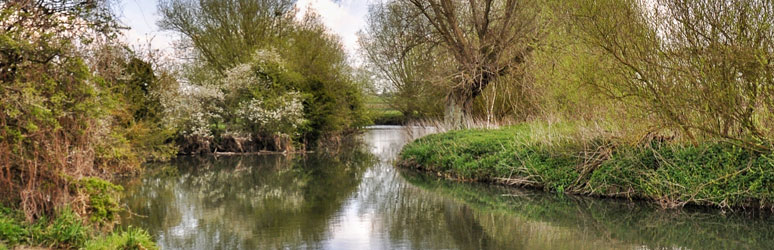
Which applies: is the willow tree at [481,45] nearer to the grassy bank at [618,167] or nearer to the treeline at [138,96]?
the grassy bank at [618,167]

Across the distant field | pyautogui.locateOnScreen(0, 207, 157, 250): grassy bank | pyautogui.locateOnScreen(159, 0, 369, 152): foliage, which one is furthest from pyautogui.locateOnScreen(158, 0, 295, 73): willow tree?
pyautogui.locateOnScreen(0, 207, 157, 250): grassy bank

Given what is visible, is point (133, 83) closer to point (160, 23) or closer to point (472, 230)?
point (160, 23)

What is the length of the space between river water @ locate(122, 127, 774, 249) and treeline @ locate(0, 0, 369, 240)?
1.38m

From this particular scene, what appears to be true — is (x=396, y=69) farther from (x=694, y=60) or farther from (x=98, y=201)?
(x=98, y=201)

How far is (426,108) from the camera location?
31.3 m

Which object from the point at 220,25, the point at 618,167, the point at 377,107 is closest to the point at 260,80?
the point at 220,25

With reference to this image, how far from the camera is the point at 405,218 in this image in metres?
11.7

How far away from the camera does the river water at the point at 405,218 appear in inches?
373

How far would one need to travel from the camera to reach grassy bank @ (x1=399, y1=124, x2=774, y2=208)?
36.7 feet

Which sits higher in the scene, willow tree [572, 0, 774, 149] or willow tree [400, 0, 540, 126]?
willow tree [400, 0, 540, 126]

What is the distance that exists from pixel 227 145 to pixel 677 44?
19920 millimetres

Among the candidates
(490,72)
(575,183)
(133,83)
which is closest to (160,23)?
(133,83)

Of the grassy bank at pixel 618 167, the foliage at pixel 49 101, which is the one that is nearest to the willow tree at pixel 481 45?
the grassy bank at pixel 618 167

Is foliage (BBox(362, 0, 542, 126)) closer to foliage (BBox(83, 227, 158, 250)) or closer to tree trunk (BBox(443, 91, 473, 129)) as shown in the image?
tree trunk (BBox(443, 91, 473, 129))
